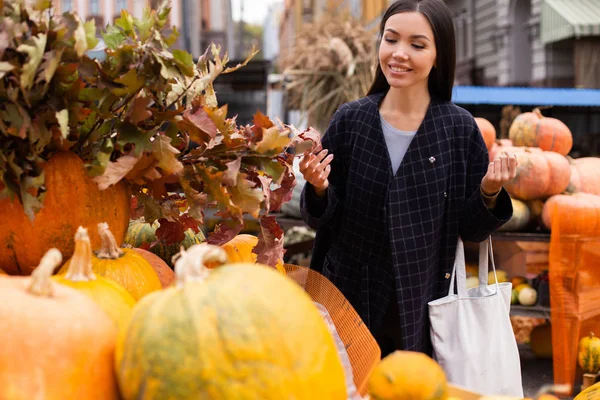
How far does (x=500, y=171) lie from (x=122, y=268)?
1.53 m

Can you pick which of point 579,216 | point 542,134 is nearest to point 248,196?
point 579,216

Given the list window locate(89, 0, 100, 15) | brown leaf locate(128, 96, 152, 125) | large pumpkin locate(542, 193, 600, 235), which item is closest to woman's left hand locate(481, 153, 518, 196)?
brown leaf locate(128, 96, 152, 125)

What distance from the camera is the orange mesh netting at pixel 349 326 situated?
1636mm

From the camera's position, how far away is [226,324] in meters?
1.11

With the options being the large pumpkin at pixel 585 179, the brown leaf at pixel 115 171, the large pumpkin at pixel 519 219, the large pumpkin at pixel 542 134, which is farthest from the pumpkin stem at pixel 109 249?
the large pumpkin at pixel 542 134

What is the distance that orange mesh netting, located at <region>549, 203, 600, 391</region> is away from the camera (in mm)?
4973

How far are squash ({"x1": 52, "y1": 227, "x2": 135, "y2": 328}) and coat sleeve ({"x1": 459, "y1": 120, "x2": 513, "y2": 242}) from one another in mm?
1732

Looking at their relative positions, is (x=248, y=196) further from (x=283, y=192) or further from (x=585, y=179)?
(x=585, y=179)

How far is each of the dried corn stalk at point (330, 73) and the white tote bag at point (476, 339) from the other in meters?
5.17

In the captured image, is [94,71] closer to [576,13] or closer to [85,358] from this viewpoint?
[85,358]

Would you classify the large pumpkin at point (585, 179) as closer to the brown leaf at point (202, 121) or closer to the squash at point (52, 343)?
the brown leaf at point (202, 121)

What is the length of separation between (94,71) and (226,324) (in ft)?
2.50

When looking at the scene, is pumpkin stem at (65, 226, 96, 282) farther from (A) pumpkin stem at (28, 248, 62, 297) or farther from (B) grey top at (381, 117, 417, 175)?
(B) grey top at (381, 117, 417, 175)

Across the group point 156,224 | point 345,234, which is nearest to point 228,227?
point 156,224
